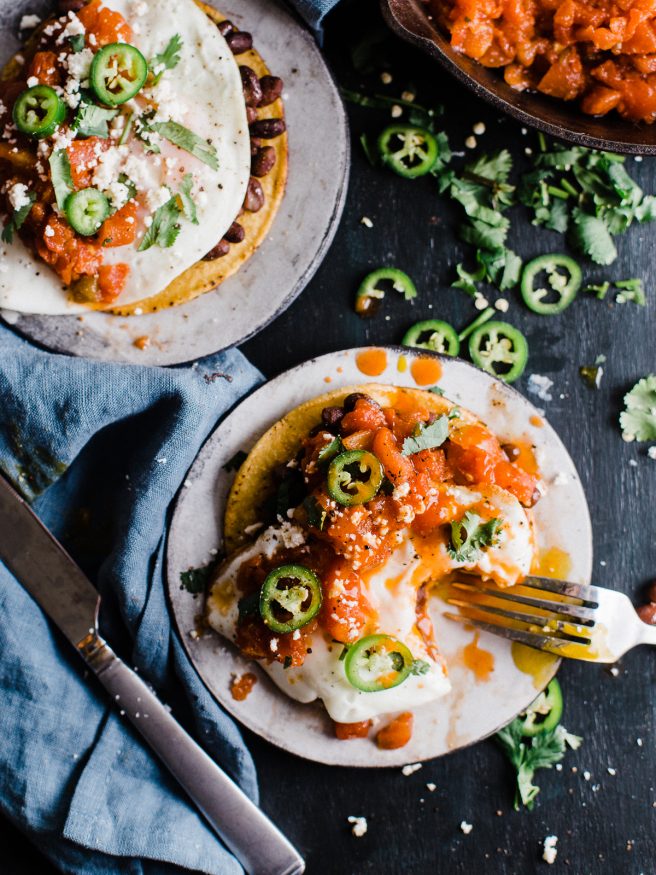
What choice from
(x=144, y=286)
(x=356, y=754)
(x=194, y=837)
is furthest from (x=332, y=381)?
(x=194, y=837)

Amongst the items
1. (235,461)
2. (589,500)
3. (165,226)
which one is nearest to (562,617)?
(589,500)

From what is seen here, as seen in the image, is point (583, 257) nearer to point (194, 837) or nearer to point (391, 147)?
point (391, 147)

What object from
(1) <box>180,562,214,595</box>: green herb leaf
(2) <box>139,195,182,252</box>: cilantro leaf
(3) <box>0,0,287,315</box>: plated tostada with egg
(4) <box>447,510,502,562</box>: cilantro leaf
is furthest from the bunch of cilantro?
(2) <box>139,195,182,252</box>: cilantro leaf

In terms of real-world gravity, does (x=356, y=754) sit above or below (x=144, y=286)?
below

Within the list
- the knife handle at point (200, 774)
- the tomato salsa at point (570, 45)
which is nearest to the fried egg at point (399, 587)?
the knife handle at point (200, 774)

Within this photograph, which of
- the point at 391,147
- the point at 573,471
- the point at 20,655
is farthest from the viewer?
the point at 391,147

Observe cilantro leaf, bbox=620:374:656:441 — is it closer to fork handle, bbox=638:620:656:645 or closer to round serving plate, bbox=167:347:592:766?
round serving plate, bbox=167:347:592:766
